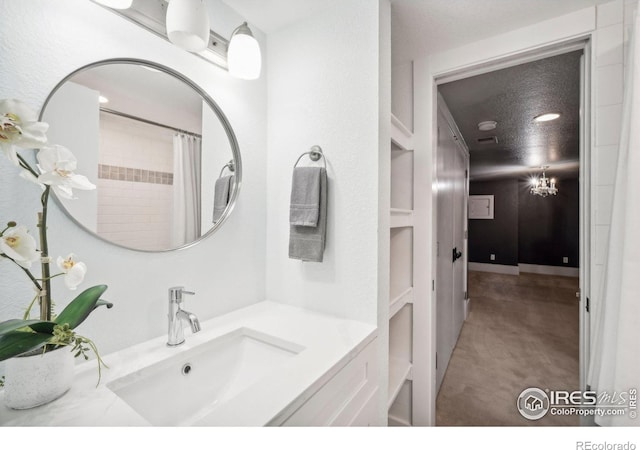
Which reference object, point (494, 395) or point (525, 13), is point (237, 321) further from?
point (494, 395)

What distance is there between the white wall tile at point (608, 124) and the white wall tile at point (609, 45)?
186mm

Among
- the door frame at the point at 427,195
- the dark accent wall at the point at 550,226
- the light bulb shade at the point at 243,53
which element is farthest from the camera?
the dark accent wall at the point at 550,226

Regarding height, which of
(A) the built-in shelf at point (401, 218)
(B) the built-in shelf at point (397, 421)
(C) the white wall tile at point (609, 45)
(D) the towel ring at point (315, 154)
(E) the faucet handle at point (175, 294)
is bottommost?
(B) the built-in shelf at point (397, 421)

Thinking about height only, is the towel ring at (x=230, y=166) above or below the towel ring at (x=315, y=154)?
below

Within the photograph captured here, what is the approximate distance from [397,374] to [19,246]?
5.26 feet

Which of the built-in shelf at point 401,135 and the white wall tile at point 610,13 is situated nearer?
the white wall tile at point 610,13

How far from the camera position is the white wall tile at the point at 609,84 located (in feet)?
3.63

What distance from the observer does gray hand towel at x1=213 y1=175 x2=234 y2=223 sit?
3.75ft

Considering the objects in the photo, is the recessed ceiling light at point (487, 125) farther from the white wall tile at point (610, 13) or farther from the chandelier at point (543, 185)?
the chandelier at point (543, 185)

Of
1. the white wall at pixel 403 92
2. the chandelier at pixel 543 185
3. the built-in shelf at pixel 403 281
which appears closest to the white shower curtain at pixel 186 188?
the built-in shelf at pixel 403 281

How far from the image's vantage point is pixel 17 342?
525mm

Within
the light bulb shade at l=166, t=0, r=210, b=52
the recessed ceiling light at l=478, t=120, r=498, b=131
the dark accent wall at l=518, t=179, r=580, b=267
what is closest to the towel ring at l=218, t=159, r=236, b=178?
the light bulb shade at l=166, t=0, r=210, b=52

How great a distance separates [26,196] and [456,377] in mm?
2727

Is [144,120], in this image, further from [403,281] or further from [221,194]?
[403,281]
